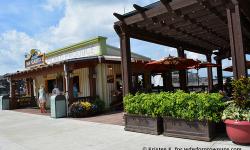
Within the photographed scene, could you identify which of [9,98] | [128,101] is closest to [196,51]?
[128,101]

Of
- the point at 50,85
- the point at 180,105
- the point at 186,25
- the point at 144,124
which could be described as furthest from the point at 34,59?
the point at 180,105

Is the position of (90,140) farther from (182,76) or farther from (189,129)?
(182,76)

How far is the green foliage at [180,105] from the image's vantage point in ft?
23.0

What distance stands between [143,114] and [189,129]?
1699 mm

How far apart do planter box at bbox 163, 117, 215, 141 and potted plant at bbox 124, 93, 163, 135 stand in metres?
0.35

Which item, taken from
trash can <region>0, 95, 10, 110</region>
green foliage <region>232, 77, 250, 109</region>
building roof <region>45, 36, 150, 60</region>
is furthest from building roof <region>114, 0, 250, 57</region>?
trash can <region>0, 95, 10, 110</region>

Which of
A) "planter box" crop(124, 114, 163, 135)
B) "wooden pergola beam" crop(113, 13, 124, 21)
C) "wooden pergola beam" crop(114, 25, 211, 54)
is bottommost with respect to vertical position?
"planter box" crop(124, 114, 163, 135)

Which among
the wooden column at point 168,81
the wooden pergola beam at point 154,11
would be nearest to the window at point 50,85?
the wooden column at point 168,81

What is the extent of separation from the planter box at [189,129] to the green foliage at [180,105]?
14cm

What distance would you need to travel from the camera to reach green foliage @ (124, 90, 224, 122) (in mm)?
7023

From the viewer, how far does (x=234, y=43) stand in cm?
716

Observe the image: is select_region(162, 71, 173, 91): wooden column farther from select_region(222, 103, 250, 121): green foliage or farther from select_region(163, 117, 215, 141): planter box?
select_region(222, 103, 250, 121): green foliage

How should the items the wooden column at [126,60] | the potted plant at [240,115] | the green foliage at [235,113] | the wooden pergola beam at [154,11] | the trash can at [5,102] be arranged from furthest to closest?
the trash can at [5,102] → the wooden column at [126,60] → the wooden pergola beam at [154,11] → the green foliage at [235,113] → the potted plant at [240,115]

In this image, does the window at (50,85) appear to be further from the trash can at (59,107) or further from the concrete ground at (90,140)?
the concrete ground at (90,140)
